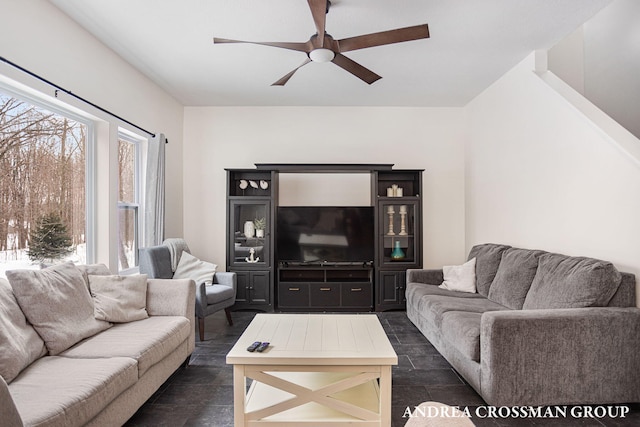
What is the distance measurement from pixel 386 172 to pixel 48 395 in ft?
13.5

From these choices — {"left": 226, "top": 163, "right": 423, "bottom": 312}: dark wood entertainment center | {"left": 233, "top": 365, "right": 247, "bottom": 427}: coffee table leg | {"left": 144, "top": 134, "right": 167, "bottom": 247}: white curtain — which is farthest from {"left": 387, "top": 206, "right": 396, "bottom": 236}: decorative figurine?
{"left": 233, "top": 365, "right": 247, "bottom": 427}: coffee table leg

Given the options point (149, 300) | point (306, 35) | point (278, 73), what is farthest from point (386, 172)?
point (149, 300)

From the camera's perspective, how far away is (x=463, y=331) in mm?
2537

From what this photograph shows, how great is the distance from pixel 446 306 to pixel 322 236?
78.7 inches

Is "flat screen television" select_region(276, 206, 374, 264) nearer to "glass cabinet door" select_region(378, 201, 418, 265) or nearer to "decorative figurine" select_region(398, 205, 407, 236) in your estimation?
"glass cabinet door" select_region(378, 201, 418, 265)

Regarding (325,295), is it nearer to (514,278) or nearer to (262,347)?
(514,278)

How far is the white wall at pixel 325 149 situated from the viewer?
509 centimetres

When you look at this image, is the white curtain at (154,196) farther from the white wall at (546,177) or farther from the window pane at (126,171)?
the white wall at (546,177)

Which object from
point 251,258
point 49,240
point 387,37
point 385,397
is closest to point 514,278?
point 385,397

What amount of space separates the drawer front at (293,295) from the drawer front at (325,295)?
9 centimetres

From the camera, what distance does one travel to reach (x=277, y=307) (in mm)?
4676

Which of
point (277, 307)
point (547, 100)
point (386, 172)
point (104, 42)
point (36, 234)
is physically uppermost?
point (104, 42)

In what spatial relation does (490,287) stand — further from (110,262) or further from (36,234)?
(36,234)

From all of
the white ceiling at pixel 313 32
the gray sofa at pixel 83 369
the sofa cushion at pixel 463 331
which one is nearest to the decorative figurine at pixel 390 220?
the white ceiling at pixel 313 32
